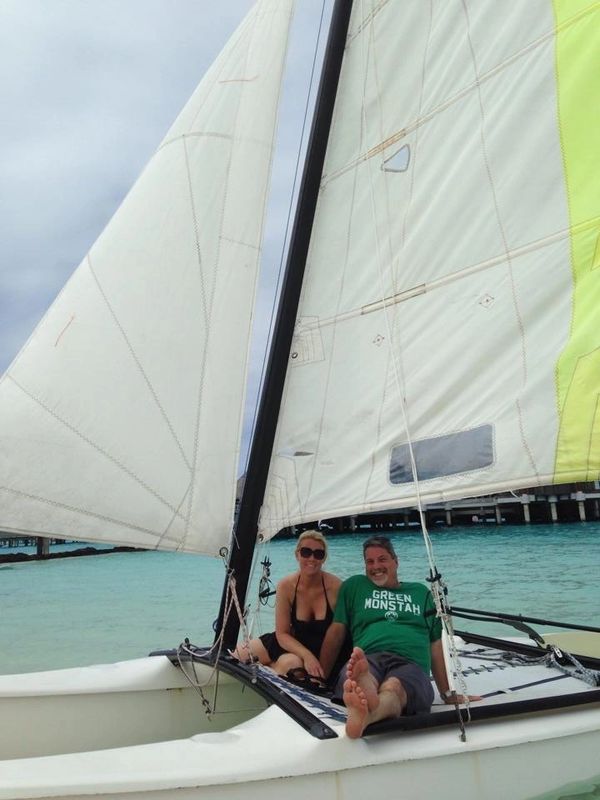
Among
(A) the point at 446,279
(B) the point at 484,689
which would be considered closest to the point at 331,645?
(B) the point at 484,689

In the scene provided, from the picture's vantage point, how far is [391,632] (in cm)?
335

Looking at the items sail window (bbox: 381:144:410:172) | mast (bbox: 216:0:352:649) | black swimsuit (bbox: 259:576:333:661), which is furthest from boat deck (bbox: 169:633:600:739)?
sail window (bbox: 381:144:410:172)

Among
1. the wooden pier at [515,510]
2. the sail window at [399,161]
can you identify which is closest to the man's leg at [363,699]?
the sail window at [399,161]

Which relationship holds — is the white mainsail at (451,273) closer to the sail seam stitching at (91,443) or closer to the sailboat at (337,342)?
the sailboat at (337,342)

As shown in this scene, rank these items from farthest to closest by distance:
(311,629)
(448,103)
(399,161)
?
(399,161) → (448,103) → (311,629)

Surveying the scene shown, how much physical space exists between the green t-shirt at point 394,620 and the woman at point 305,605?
0.45 metres

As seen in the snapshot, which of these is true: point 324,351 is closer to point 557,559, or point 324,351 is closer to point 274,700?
point 274,700

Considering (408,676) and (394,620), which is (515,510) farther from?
(408,676)

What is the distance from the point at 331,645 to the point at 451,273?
2.14 m

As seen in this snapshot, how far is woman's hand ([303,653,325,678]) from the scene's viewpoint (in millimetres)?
3805

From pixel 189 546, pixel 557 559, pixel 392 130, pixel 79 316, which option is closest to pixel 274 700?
pixel 189 546

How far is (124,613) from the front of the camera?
18.9 metres

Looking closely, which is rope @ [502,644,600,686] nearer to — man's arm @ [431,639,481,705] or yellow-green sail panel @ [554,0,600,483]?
man's arm @ [431,639,481,705]

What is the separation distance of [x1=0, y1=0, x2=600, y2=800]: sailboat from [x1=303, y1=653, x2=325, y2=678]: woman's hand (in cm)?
24
